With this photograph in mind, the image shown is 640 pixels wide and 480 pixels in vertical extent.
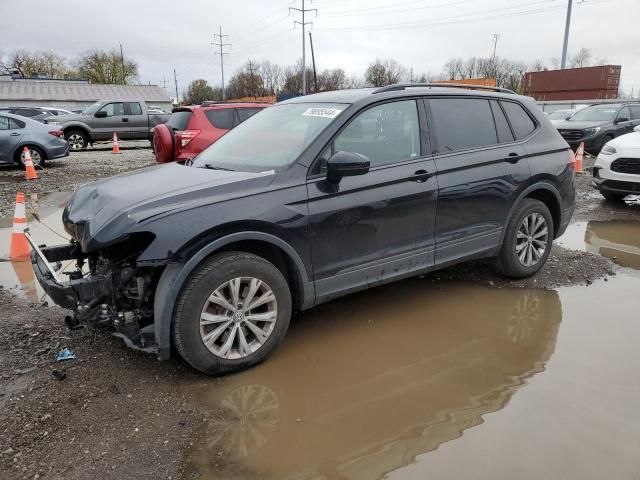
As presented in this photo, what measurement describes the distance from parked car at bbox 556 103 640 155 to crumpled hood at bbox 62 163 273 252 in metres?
14.7

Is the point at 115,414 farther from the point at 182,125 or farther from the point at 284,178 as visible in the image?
the point at 182,125

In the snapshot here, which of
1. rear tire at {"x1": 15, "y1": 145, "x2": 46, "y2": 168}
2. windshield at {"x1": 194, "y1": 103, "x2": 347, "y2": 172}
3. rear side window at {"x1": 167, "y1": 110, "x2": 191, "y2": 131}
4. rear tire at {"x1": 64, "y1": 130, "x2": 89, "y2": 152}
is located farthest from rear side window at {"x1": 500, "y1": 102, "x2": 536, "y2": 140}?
rear tire at {"x1": 64, "y1": 130, "x2": 89, "y2": 152}

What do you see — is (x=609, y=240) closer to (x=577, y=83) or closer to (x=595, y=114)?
(x=595, y=114)

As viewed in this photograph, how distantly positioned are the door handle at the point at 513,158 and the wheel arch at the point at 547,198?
296 millimetres

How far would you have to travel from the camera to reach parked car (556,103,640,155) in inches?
598

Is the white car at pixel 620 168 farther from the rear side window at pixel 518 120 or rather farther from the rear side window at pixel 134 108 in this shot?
the rear side window at pixel 134 108

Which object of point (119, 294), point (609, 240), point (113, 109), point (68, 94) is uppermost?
point (68, 94)

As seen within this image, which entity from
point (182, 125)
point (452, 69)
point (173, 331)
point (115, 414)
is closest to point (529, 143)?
point (173, 331)

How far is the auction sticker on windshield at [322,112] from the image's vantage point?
3.78 metres

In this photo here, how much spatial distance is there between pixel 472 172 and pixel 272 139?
1722 mm

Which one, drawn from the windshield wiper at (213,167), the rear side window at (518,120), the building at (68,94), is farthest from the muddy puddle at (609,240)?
the building at (68,94)

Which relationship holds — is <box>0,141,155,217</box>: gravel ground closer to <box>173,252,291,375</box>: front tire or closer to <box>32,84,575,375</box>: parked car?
<box>32,84,575,375</box>: parked car

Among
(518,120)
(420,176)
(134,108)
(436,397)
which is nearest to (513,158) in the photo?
(518,120)

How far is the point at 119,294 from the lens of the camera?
124 inches
